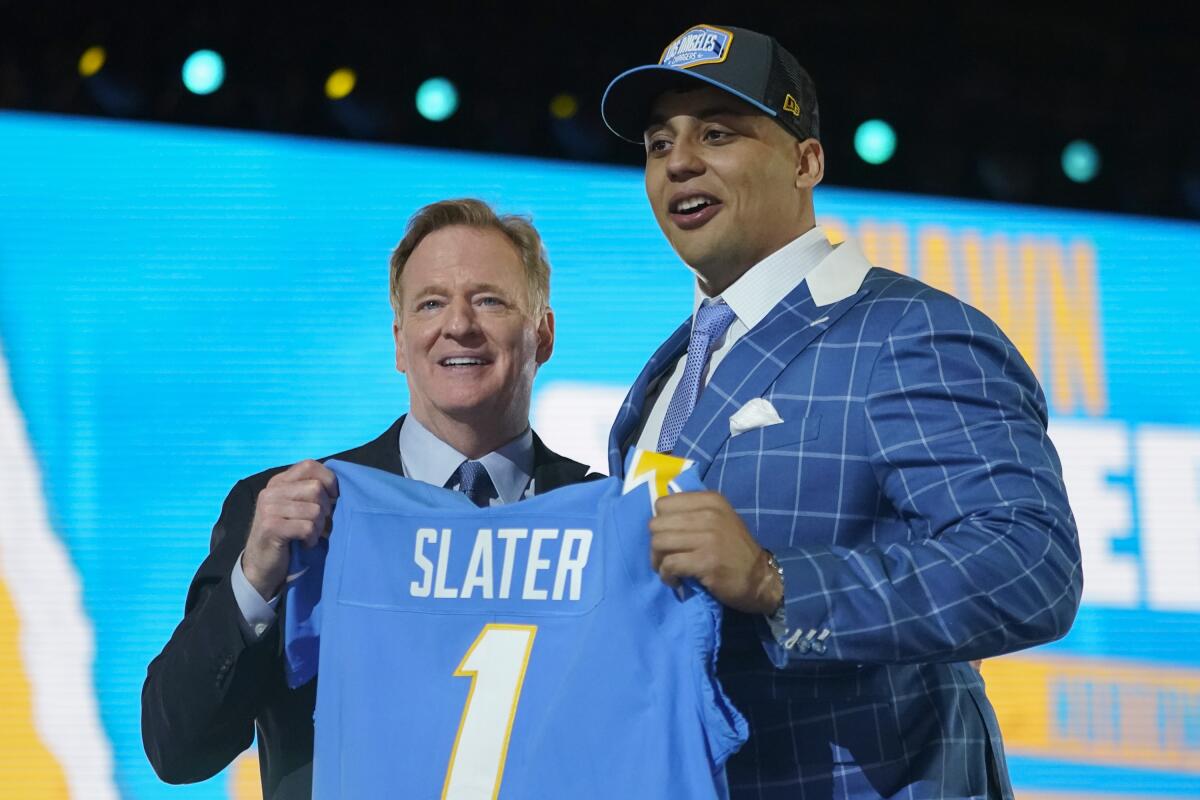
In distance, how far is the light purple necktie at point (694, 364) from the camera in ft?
5.04

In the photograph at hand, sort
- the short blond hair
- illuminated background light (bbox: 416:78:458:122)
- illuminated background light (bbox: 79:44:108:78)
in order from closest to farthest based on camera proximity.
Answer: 1. the short blond hair
2. illuminated background light (bbox: 79:44:108:78)
3. illuminated background light (bbox: 416:78:458:122)

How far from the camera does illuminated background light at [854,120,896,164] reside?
12.3ft

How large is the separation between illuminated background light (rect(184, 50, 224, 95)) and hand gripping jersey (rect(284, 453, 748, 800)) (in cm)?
226

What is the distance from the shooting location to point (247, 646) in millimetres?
1630

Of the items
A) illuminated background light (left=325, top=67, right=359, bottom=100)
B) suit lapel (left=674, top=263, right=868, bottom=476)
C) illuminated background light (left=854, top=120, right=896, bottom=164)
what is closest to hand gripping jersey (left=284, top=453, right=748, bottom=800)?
suit lapel (left=674, top=263, right=868, bottom=476)

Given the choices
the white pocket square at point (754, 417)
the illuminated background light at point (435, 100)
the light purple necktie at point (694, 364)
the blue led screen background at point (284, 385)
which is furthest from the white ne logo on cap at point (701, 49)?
the illuminated background light at point (435, 100)

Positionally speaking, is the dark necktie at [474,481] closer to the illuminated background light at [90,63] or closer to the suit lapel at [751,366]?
the suit lapel at [751,366]

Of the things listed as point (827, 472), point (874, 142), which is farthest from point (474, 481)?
point (874, 142)

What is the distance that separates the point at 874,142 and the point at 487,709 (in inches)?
108

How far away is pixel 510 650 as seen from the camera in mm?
1421

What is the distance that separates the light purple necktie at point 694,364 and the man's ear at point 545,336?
1.61ft

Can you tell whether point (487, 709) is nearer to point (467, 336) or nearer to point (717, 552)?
point (717, 552)

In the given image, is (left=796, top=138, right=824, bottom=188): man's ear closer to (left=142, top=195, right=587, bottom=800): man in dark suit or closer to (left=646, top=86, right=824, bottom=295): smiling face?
(left=646, top=86, right=824, bottom=295): smiling face

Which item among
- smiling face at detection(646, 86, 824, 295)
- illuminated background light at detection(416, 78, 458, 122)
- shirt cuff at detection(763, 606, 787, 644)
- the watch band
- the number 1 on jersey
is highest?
illuminated background light at detection(416, 78, 458, 122)
